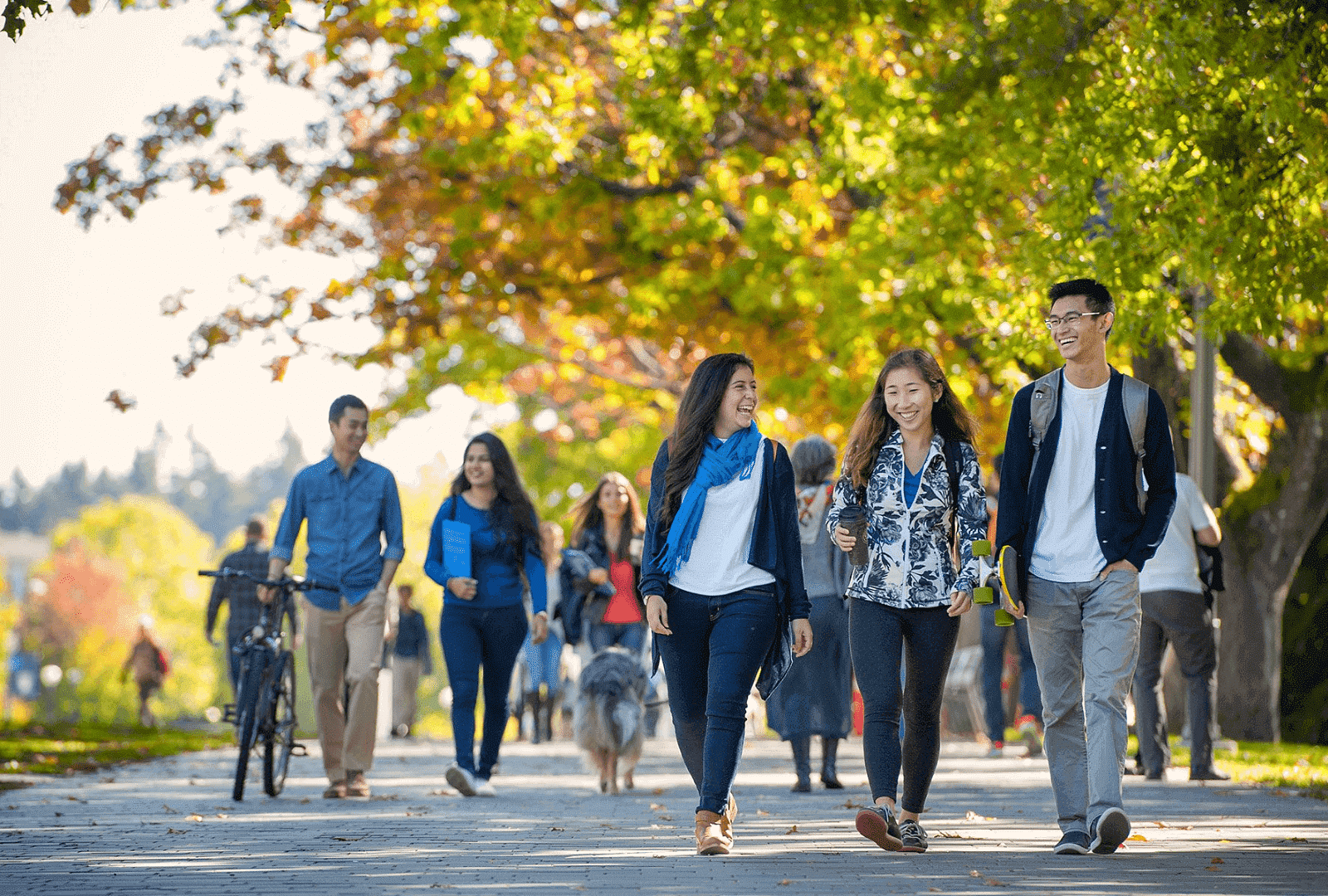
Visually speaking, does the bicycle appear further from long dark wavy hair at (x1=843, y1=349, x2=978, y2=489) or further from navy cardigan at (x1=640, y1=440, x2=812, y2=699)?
long dark wavy hair at (x1=843, y1=349, x2=978, y2=489)

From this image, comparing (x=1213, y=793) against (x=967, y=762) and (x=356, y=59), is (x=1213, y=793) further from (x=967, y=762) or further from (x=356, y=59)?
(x=356, y=59)

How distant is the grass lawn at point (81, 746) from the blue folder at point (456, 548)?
3.47 meters

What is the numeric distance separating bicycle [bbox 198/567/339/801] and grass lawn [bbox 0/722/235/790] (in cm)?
213

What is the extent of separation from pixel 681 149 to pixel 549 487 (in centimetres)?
1773

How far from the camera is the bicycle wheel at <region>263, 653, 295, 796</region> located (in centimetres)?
1010

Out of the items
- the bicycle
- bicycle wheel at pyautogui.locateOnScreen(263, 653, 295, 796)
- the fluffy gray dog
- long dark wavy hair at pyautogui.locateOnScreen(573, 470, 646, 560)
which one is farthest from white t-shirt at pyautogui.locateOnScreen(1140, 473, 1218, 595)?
bicycle wheel at pyautogui.locateOnScreen(263, 653, 295, 796)

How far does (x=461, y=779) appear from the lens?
34.1 feet

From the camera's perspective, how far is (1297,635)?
72.0ft

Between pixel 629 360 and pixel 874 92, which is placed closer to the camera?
pixel 874 92

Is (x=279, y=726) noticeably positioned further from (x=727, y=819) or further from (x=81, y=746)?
(x=81, y=746)

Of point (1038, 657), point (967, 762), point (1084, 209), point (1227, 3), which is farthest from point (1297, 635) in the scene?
point (1038, 657)

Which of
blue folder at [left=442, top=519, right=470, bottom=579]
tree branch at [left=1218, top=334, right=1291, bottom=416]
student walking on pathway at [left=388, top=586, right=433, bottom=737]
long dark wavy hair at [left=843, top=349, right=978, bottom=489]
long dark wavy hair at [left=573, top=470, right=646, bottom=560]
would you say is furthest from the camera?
student walking on pathway at [left=388, top=586, right=433, bottom=737]

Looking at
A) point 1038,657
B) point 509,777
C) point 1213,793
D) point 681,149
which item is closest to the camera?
point 1038,657

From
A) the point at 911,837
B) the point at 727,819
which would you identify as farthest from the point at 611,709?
the point at 911,837
